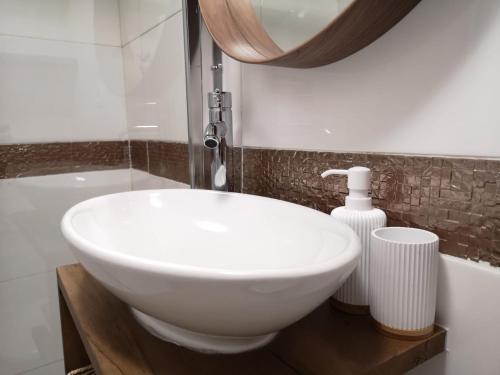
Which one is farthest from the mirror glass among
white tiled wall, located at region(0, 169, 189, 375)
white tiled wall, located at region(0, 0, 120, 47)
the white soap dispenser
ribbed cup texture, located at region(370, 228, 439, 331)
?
white tiled wall, located at region(0, 0, 120, 47)

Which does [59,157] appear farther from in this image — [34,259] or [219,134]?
[219,134]

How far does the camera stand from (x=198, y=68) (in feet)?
3.22

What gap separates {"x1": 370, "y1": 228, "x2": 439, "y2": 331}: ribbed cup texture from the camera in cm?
45

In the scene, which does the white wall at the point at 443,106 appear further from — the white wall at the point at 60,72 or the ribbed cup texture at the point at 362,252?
the white wall at the point at 60,72

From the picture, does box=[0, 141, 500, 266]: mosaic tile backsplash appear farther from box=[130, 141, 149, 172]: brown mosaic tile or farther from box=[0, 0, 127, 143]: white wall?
box=[0, 0, 127, 143]: white wall

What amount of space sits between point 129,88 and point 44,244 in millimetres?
614

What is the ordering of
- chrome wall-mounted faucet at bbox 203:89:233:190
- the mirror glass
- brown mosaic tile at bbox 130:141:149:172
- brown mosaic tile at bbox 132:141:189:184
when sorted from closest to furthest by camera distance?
the mirror glass → chrome wall-mounted faucet at bbox 203:89:233:190 → brown mosaic tile at bbox 132:141:189:184 → brown mosaic tile at bbox 130:141:149:172

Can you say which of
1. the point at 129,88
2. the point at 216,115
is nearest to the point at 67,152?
the point at 129,88

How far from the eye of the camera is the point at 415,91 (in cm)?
53

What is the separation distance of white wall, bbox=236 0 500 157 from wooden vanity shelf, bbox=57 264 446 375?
260 millimetres

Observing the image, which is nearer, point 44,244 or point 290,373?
point 290,373

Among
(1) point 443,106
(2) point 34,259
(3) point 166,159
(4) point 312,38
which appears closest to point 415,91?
(1) point 443,106

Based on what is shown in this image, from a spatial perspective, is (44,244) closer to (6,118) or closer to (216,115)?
(6,118)

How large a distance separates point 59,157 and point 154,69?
0.44 metres
